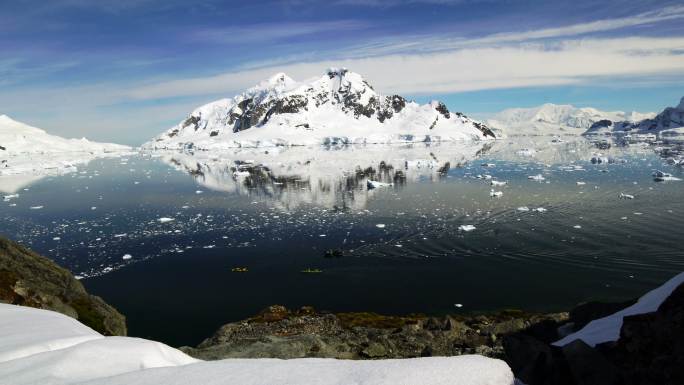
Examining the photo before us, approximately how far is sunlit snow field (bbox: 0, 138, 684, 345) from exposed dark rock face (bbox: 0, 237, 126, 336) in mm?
5138

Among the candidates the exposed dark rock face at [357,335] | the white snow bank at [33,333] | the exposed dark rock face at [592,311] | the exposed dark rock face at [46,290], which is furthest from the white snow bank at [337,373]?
the exposed dark rock face at [592,311]

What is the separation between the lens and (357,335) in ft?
59.3

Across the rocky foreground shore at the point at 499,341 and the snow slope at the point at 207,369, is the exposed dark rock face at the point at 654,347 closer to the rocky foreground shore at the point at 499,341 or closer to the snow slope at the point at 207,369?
the rocky foreground shore at the point at 499,341

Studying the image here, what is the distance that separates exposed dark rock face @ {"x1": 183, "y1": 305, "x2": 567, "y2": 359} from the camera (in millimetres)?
15945

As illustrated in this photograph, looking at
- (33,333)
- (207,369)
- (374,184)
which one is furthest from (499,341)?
(374,184)

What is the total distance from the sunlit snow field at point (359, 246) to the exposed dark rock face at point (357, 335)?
184 cm

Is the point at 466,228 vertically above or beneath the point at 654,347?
beneath

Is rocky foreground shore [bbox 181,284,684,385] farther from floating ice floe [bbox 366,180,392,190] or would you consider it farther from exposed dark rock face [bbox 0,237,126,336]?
floating ice floe [bbox 366,180,392,190]

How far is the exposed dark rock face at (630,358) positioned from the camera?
681cm

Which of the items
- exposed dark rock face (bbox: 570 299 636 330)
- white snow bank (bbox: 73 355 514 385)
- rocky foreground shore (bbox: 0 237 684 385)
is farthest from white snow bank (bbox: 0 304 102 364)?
exposed dark rock face (bbox: 570 299 636 330)

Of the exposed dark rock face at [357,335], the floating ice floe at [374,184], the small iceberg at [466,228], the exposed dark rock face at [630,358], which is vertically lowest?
the exposed dark rock face at [357,335]

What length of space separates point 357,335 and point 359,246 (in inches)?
540

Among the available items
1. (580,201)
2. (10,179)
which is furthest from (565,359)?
(10,179)

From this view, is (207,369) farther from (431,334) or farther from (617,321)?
(431,334)
